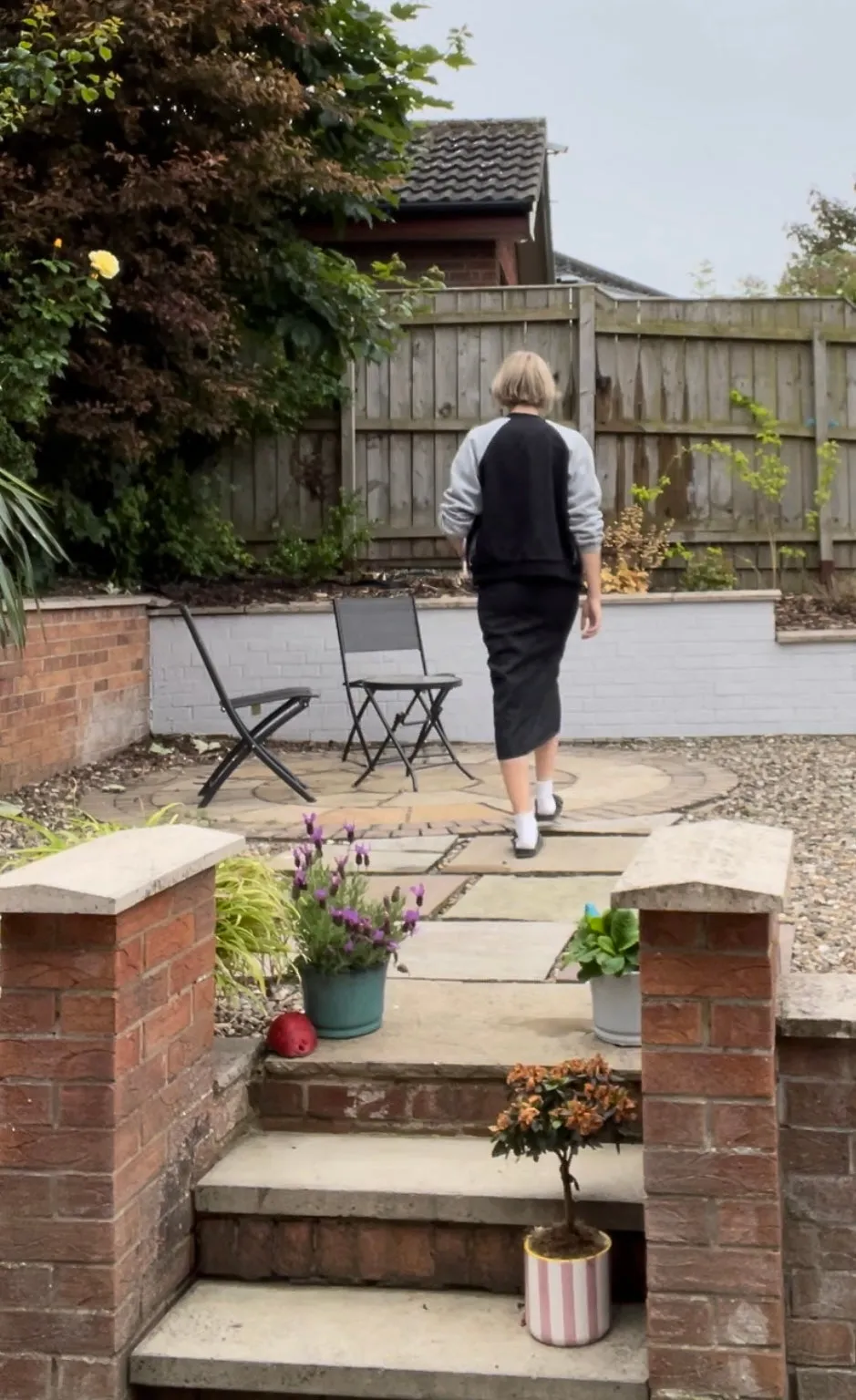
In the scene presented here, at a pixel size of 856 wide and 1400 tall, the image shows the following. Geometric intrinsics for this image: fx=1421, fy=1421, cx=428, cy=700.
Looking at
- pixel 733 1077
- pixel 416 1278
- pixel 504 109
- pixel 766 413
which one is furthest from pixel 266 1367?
pixel 504 109

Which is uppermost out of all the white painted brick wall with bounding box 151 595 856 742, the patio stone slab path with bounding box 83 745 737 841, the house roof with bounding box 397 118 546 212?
the house roof with bounding box 397 118 546 212

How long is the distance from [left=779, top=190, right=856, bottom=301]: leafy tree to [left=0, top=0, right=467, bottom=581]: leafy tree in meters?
14.2

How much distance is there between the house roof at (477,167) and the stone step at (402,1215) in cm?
908

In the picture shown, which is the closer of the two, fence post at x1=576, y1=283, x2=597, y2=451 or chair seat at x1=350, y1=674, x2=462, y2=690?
chair seat at x1=350, y1=674, x2=462, y2=690

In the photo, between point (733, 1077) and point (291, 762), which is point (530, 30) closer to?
point (291, 762)

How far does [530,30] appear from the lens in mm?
14555

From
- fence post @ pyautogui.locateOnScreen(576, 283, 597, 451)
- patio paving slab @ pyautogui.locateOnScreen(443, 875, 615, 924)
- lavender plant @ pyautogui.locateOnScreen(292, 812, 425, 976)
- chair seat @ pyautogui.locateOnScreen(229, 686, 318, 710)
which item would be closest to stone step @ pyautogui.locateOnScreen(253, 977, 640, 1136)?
lavender plant @ pyautogui.locateOnScreen(292, 812, 425, 976)

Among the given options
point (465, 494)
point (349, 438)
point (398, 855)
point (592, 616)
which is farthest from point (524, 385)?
point (349, 438)

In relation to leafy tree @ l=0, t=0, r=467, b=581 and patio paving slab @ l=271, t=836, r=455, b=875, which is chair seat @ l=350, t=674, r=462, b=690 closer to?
patio paving slab @ l=271, t=836, r=455, b=875

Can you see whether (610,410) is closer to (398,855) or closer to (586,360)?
A: (586,360)

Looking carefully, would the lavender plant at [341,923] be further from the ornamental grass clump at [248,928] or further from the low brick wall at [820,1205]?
the low brick wall at [820,1205]

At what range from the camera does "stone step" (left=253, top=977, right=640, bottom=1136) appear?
2.50 metres

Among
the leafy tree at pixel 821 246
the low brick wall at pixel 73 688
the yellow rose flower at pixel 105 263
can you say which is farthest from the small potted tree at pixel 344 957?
the leafy tree at pixel 821 246

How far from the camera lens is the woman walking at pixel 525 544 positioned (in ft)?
14.2
